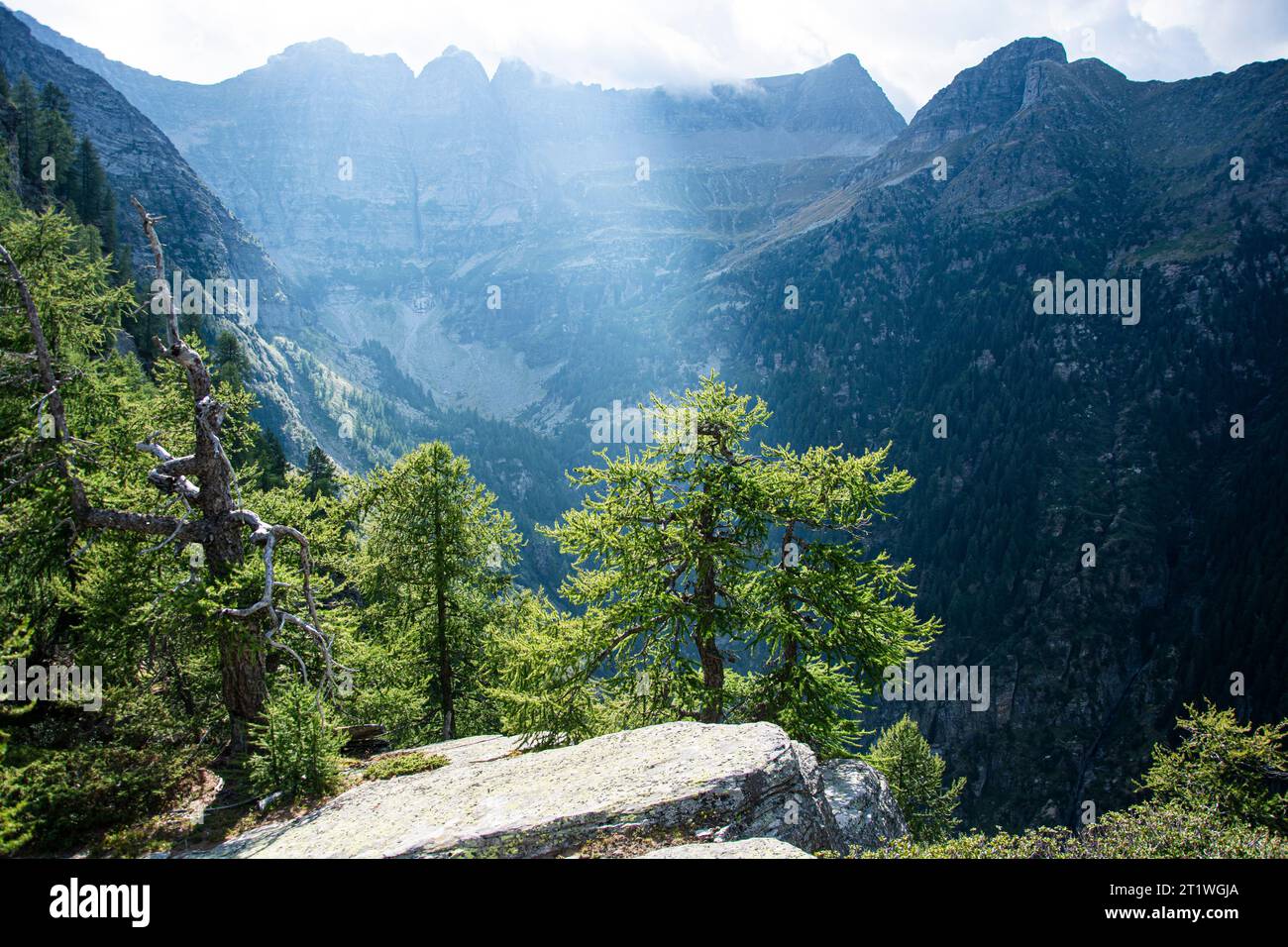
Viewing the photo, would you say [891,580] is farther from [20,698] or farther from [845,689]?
[20,698]

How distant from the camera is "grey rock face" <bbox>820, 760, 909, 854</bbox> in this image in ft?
41.8

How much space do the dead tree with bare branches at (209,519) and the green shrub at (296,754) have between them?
31.0 inches

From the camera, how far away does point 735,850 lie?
8.05 m

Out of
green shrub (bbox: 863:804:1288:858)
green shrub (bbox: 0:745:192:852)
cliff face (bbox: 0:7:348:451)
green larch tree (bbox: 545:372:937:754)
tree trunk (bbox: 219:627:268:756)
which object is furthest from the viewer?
cliff face (bbox: 0:7:348:451)

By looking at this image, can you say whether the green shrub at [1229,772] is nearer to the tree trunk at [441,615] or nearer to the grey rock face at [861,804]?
the grey rock face at [861,804]

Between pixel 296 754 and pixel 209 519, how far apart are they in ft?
16.9

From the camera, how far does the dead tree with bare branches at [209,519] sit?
43.5 feet

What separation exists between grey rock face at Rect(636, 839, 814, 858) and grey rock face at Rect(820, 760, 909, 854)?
433 centimetres

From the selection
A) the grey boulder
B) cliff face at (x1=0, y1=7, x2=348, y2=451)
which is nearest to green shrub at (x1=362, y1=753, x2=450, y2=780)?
the grey boulder

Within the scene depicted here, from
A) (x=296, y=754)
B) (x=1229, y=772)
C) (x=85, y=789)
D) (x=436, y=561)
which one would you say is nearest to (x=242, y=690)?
A: (x=296, y=754)

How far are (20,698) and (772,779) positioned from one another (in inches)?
518

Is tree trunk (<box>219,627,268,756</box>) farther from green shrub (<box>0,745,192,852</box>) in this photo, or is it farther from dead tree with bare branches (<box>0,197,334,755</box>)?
green shrub (<box>0,745,192,852</box>)
